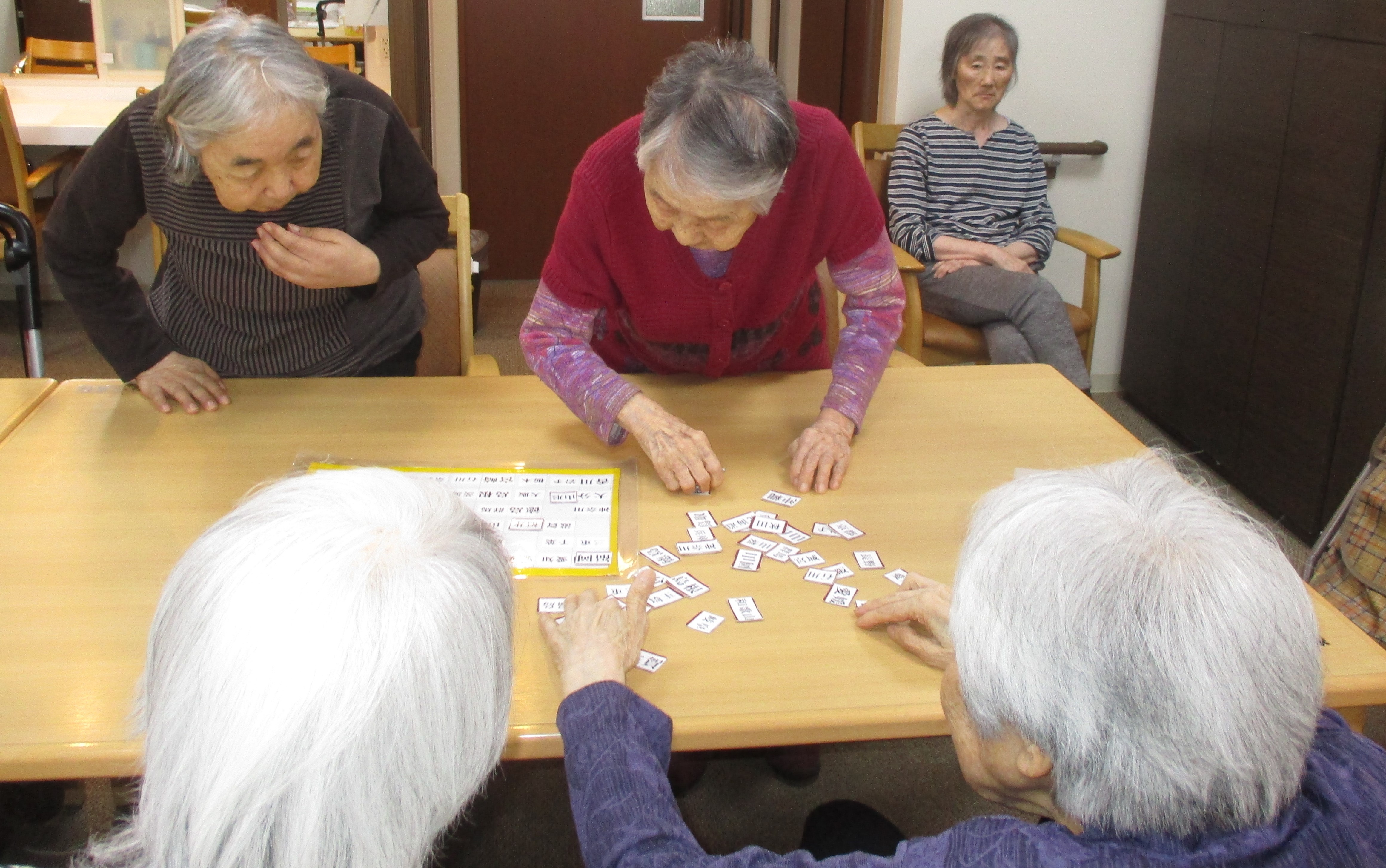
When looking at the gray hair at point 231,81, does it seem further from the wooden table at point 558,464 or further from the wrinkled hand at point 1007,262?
the wrinkled hand at point 1007,262

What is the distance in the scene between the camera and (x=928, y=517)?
1.65 meters

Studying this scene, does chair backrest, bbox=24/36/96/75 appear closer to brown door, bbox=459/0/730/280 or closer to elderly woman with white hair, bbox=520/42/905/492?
brown door, bbox=459/0/730/280

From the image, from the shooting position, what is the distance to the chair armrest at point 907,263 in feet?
10.3

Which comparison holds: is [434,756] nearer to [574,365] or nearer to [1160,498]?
[1160,498]

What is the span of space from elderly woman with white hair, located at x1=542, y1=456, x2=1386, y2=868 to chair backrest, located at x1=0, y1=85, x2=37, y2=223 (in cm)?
360

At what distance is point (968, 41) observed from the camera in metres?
3.39

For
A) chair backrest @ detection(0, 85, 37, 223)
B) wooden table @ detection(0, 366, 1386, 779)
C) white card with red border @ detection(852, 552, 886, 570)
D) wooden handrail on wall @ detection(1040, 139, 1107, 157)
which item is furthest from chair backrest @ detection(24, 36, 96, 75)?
white card with red border @ detection(852, 552, 886, 570)

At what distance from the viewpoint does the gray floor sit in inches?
80.5

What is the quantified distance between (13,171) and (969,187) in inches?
124

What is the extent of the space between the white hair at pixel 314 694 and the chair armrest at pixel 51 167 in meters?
3.28

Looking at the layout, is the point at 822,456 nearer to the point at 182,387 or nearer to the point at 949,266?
the point at 182,387

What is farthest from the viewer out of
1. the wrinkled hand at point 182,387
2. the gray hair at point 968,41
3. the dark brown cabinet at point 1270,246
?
the gray hair at point 968,41

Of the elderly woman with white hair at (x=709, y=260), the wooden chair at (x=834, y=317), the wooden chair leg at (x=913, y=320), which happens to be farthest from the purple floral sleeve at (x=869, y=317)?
the wooden chair leg at (x=913, y=320)

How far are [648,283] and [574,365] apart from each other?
0.64ft
